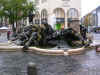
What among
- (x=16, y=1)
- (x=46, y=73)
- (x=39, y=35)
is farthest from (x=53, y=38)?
(x=16, y=1)

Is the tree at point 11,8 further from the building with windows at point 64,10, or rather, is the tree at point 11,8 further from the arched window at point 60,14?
the arched window at point 60,14

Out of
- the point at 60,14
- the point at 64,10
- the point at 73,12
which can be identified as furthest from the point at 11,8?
the point at 73,12

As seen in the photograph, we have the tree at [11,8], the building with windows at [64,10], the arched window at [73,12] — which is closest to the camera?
the tree at [11,8]

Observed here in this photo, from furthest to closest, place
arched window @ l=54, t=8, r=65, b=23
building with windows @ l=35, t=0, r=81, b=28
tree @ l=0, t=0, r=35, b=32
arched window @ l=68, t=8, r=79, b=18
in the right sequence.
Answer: arched window @ l=68, t=8, r=79, b=18, arched window @ l=54, t=8, r=65, b=23, building with windows @ l=35, t=0, r=81, b=28, tree @ l=0, t=0, r=35, b=32

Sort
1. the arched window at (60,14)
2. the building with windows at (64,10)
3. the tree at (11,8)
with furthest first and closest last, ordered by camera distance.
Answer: the arched window at (60,14), the building with windows at (64,10), the tree at (11,8)

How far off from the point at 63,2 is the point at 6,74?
50651 mm

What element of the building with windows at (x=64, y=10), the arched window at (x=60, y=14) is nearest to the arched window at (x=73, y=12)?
the building with windows at (x=64, y=10)

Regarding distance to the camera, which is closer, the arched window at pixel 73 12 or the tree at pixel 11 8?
the tree at pixel 11 8

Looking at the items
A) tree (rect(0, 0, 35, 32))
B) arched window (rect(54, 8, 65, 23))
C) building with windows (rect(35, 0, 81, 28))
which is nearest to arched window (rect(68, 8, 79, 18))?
building with windows (rect(35, 0, 81, 28))

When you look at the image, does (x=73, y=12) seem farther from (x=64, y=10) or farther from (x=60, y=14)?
(x=60, y=14)

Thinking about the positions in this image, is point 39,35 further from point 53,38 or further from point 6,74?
point 6,74

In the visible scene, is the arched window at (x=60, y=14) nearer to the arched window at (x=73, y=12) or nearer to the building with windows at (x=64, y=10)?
the building with windows at (x=64, y=10)

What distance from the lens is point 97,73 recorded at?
7.49m

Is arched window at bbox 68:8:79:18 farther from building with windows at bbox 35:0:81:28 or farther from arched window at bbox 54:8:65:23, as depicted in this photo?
arched window at bbox 54:8:65:23
